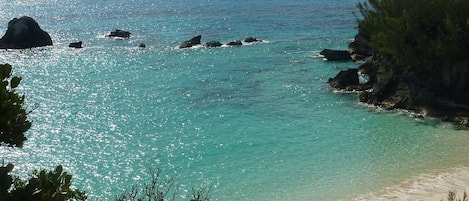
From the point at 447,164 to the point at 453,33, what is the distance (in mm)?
13389

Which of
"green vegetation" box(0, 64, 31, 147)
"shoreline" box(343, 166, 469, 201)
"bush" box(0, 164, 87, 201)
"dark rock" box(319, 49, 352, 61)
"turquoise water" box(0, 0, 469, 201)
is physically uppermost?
"green vegetation" box(0, 64, 31, 147)

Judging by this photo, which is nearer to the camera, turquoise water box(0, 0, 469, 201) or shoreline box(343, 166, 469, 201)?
shoreline box(343, 166, 469, 201)

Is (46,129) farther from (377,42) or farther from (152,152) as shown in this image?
(377,42)

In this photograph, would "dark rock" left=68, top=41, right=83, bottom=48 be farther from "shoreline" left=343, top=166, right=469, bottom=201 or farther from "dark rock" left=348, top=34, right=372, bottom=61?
"shoreline" left=343, top=166, right=469, bottom=201

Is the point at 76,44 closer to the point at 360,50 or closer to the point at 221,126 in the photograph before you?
the point at 360,50

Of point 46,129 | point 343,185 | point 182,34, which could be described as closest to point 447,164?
point 343,185

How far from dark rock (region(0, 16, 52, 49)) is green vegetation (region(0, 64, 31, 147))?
82.7m

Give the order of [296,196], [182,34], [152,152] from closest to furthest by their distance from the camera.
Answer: [296,196], [152,152], [182,34]

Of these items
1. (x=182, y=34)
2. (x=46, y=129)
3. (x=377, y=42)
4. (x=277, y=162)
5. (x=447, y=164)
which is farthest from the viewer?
(x=182, y=34)

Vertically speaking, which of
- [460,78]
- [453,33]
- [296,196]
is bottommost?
[296,196]

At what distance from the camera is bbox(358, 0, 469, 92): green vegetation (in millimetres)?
41594

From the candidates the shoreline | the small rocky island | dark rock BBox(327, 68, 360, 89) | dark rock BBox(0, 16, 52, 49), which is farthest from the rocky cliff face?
dark rock BBox(0, 16, 52, 49)

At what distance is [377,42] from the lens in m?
48.4

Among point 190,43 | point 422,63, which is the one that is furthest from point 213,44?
point 422,63
